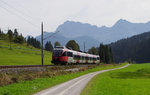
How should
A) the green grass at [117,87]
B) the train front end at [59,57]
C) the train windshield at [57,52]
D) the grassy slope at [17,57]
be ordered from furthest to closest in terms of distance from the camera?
the grassy slope at [17,57] → the train windshield at [57,52] → the train front end at [59,57] → the green grass at [117,87]

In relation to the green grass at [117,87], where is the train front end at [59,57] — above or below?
above

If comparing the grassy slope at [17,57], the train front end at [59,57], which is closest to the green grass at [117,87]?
the train front end at [59,57]

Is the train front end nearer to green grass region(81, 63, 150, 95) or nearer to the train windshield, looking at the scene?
the train windshield

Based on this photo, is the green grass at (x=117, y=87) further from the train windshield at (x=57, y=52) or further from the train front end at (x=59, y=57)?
the train windshield at (x=57, y=52)

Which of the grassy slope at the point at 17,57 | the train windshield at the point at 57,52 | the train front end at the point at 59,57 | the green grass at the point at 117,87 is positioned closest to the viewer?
the green grass at the point at 117,87

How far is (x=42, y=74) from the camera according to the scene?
95.9ft

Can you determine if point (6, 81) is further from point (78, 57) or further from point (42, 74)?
point (78, 57)

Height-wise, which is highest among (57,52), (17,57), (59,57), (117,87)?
(17,57)

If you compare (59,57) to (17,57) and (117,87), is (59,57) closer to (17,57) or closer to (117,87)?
(117,87)

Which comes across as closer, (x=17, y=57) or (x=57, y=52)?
(x=57, y=52)

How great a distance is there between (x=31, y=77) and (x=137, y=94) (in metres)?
13.8

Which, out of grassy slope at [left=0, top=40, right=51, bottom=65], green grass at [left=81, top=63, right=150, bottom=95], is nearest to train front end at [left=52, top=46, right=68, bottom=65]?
green grass at [left=81, top=63, right=150, bottom=95]

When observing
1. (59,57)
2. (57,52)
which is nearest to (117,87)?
(59,57)

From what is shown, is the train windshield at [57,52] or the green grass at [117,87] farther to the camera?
the train windshield at [57,52]
